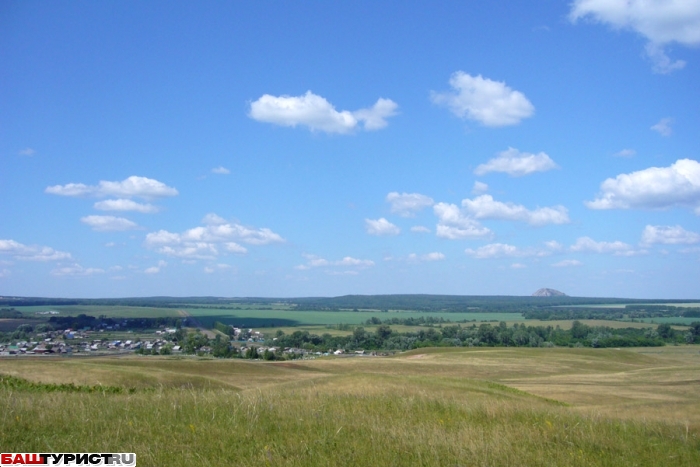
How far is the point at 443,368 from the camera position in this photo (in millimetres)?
53750

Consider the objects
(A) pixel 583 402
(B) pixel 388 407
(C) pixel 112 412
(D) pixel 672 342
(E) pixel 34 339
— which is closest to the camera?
(C) pixel 112 412

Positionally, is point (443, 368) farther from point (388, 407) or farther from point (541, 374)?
point (388, 407)

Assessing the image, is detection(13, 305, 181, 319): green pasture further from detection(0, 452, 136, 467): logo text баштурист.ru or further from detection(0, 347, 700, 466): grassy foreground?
detection(0, 452, 136, 467): logo text баштурист.ru

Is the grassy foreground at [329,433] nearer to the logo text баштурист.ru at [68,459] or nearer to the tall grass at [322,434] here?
the tall grass at [322,434]

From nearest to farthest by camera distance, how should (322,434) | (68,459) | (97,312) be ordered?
(68,459) < (322,434) < (97,312)

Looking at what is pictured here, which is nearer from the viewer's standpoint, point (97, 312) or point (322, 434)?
point (322, 434)

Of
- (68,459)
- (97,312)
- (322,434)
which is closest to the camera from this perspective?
(68,459)

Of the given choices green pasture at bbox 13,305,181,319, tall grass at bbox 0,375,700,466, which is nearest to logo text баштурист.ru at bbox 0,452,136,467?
tall grass at bbox 0,375,700,466

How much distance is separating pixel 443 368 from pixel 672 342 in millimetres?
69017

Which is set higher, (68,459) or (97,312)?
(68,459)

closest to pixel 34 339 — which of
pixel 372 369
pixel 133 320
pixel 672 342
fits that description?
pixel 133 320

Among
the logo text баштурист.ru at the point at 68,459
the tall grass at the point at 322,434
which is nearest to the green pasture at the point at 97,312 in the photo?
the tall grass at the point at 322,434

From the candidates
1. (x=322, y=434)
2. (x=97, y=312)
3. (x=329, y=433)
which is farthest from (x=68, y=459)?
(x=97, y=312)

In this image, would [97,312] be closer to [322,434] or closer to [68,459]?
[68,459]
